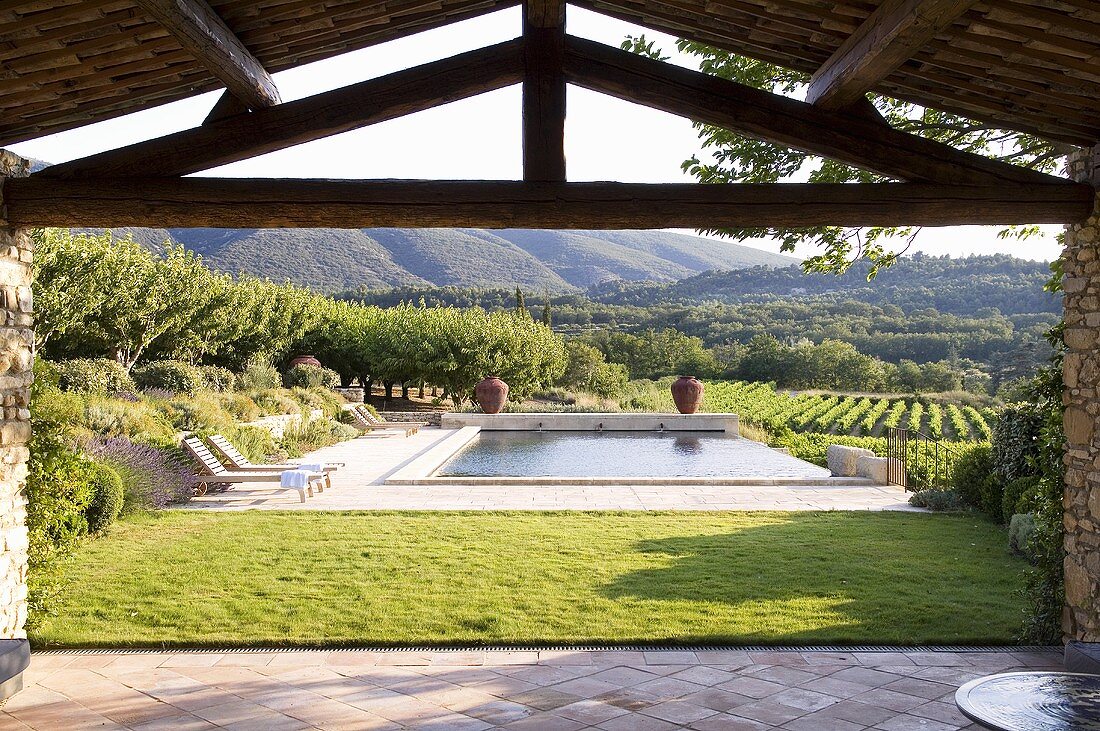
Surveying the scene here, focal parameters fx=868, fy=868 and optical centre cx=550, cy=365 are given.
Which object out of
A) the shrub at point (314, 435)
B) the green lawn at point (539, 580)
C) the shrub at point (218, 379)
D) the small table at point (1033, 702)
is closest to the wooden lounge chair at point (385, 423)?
the shrub at point (314, 435)

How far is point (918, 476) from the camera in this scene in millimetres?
11023

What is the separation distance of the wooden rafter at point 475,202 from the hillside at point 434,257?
174ft

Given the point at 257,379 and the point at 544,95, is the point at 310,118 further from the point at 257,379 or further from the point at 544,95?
the point at 257,379

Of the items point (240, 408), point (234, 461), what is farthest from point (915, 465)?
point (240, 408)

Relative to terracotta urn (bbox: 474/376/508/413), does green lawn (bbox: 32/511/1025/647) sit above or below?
below

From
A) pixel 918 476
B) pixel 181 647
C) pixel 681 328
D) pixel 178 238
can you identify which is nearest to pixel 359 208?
pixel 181 647

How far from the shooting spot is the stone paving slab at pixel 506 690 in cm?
409

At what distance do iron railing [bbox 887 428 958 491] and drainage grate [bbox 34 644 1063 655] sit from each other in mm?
5479

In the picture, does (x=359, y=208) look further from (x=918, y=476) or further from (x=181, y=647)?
(x=918, y=476)

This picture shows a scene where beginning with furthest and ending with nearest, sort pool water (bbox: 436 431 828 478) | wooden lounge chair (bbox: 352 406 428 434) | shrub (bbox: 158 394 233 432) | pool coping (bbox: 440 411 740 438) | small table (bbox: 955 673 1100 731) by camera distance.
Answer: wooden lounge chair (bbox: 352 406 428 434) < pool coping (bbox: 440 411 740 438) < pool water (bbox: 436 431 828 478) < shrub (bbox: 158 394 233 432) < small table (bbox: 955 673 1100 731)

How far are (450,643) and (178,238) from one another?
253 feet

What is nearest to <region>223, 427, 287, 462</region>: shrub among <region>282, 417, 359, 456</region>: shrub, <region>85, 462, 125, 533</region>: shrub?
<region>282, 417, 359, 456</region>: shrub

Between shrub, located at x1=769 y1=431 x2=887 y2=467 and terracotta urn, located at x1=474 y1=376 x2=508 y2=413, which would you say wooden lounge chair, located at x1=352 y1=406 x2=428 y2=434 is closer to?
terracotta urn, located at x1=474 y1=376 x2=508 y2=413

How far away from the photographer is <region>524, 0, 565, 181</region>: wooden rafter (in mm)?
4703
